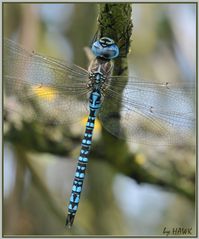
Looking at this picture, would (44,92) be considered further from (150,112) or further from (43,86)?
(150,112)

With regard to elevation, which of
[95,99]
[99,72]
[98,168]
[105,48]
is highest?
[105,48]

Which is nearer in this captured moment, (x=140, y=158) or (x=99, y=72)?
(x=99, y=72)

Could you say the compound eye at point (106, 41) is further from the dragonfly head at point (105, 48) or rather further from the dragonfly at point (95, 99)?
the dragonfly at point (95, 99)

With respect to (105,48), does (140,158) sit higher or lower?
lower

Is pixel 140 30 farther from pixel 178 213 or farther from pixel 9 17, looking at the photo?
pixel 178 213

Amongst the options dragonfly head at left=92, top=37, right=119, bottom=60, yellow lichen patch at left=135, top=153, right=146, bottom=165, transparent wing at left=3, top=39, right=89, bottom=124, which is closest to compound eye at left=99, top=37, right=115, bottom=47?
dragonfly head at left=92, top=37, right=119, bottom=60

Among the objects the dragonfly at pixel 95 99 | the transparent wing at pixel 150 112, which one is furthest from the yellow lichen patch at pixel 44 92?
the transparent wing at pixel 150 112

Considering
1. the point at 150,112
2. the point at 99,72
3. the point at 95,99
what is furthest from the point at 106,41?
the point at 150,112

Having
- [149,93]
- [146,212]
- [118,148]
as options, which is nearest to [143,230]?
[146,212]
